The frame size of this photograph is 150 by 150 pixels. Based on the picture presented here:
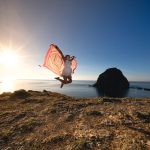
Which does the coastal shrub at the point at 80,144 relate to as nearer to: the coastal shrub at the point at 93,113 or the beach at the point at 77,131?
the beach at the point at 77,131

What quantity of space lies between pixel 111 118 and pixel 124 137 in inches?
147

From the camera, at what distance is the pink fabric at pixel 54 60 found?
13641 mm

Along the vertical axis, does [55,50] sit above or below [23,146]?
above

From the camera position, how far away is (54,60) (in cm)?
1414

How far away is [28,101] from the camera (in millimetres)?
24234

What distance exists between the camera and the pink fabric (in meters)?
13.6

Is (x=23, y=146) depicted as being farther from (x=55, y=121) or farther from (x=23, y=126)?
(x=55, y=121)

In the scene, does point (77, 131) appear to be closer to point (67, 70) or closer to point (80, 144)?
point (80, 144)

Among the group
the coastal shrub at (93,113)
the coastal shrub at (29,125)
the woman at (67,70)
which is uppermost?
the woman at (67,70)

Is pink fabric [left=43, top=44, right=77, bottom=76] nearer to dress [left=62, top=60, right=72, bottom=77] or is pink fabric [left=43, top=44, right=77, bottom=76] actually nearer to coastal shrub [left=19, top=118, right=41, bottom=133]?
dress [left=62, top=60, right=72, bottom=77]

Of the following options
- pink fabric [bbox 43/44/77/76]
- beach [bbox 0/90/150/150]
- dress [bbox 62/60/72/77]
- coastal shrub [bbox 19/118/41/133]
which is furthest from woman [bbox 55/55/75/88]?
coastal shrub [bbox 19/118/41/133]

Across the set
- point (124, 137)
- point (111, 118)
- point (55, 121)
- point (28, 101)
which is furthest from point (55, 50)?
point (28, 101)

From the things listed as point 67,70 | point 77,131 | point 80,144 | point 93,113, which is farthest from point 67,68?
point 80,144

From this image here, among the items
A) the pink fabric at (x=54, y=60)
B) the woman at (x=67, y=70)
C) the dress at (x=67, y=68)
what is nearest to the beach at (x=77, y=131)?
the woman at (x=67, y=70)
